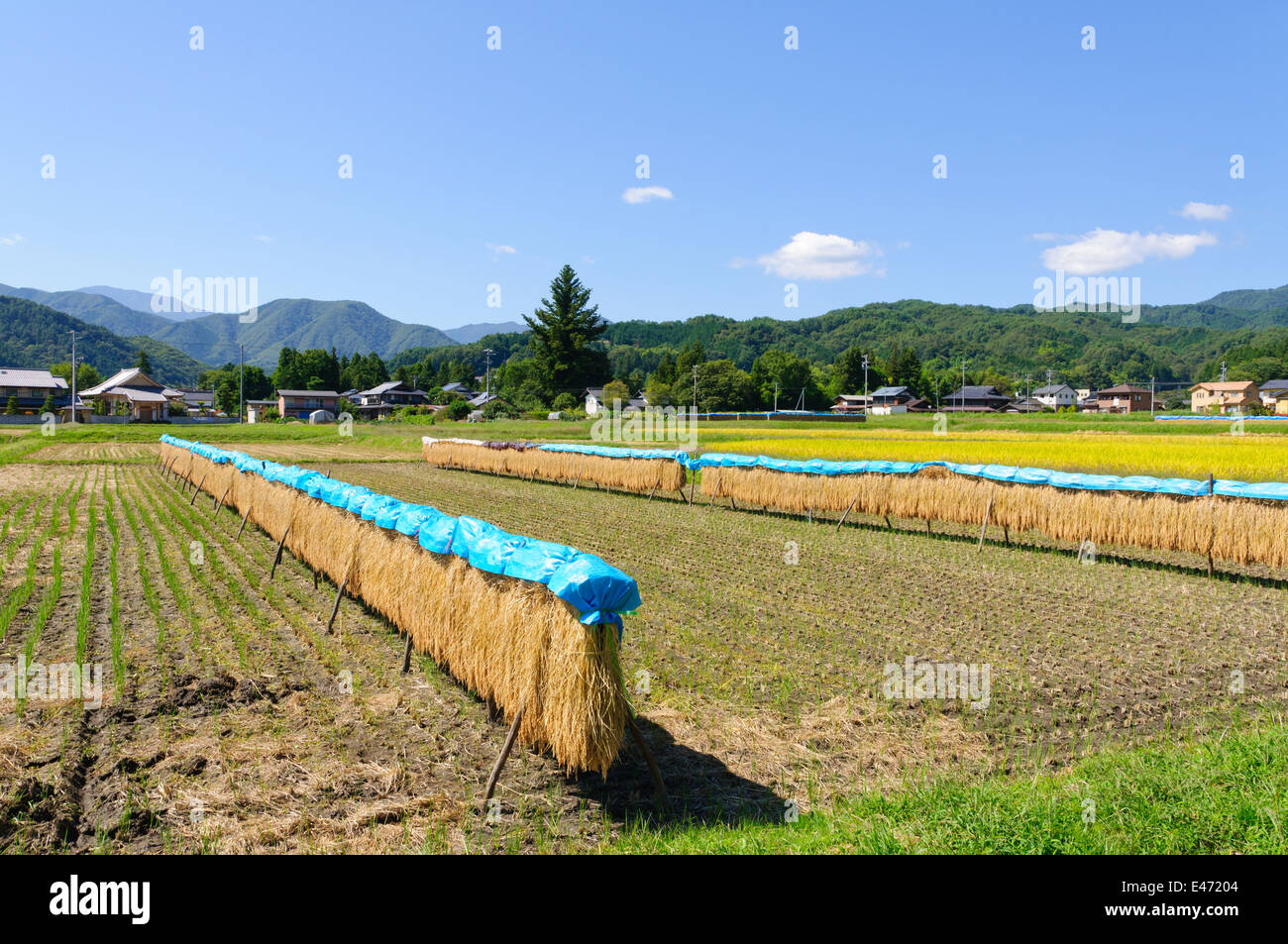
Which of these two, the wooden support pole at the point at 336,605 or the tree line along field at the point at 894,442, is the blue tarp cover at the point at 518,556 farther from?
the tree line along field at the point at 894,442

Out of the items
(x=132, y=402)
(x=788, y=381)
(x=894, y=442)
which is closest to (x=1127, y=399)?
(x=788, y=381)

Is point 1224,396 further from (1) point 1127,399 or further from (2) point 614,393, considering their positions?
(2) point 614,393

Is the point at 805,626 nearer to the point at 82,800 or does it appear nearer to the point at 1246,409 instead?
the point at 82,800

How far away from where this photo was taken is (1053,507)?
17156 mm

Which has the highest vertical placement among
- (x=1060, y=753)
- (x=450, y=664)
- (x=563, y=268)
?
(x=563, y=268)

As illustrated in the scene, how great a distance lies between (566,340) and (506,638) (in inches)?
3652

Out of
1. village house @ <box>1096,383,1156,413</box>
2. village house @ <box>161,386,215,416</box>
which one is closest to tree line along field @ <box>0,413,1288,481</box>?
village house @ <box>1096,383,1156,413</box>

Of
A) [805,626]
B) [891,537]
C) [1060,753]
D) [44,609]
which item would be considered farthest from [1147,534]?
[44,609]

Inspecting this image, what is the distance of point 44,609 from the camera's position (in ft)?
37.3

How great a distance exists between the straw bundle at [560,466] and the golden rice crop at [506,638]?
16430 millimetres

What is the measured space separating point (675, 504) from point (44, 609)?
17734 millimetres

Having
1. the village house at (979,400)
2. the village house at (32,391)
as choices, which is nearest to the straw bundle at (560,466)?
the village house at (32,391)
